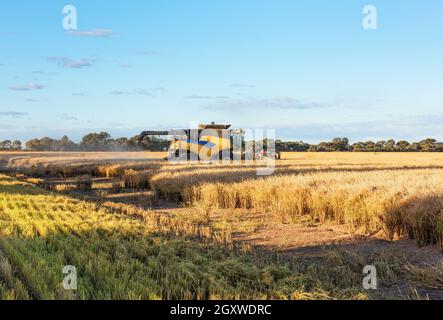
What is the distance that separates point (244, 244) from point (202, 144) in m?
26.0

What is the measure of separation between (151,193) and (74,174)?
1828 cm

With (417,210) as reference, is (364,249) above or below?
below

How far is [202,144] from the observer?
3578 cm

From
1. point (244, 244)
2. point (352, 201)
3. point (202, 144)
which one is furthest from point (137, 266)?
point (202, 144)

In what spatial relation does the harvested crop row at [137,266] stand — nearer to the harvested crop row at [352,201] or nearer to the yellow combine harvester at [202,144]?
the harvested crop row at [352,201]

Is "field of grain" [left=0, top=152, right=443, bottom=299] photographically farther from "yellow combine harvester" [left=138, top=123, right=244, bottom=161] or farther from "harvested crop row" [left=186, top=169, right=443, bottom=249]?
"yellow combine harvester" [left=138, top=123, right=244, bottom=161]

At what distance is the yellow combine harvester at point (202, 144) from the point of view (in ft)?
117

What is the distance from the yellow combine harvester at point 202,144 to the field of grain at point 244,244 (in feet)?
59.6

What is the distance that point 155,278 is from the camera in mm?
6789

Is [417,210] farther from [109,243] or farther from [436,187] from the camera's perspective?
[109,243]

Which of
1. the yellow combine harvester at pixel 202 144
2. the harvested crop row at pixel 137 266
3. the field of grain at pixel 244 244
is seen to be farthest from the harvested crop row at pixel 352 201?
the yellow combine harvester at pixel 202 144

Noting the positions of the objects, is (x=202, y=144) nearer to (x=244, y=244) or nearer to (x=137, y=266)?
(x=244, y=244)

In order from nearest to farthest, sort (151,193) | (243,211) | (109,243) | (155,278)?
(155,278) < (109,243) < (243,211) < (151,193)
